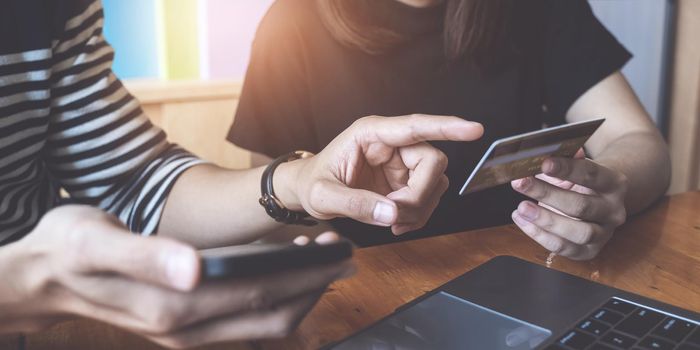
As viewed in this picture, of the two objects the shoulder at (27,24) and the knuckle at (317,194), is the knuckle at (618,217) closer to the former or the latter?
the knuckle at (317,194)

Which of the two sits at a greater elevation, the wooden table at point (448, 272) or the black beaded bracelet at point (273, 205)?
the black beaded bracelet at point (273, 205)

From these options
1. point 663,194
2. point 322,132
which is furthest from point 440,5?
point 663,194

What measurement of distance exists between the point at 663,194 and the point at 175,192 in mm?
645

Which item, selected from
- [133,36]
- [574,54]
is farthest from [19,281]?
[133,36]

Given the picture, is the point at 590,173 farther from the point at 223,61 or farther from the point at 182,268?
the point at 223,61

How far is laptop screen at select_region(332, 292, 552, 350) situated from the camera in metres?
0.44

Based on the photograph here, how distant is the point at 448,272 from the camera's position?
60 cm

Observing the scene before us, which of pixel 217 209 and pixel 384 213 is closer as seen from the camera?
pixel 384 213

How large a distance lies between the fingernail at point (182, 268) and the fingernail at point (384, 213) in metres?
0.25

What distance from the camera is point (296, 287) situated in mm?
369

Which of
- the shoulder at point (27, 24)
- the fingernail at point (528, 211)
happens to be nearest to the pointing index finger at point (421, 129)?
the fingernail at point (528, 211)

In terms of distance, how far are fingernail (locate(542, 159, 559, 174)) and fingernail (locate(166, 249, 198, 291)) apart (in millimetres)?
388

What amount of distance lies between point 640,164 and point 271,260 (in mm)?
660

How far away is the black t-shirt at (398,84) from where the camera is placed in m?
1.05
